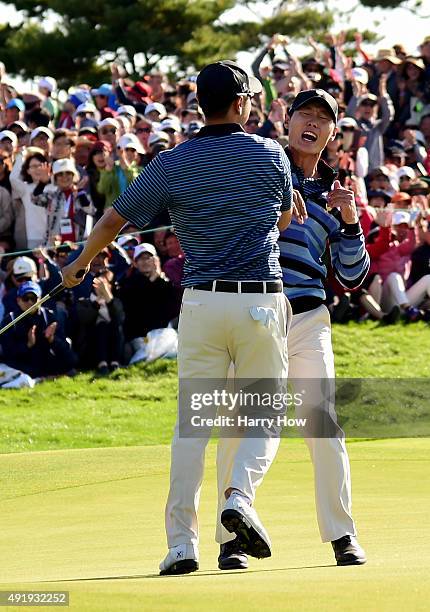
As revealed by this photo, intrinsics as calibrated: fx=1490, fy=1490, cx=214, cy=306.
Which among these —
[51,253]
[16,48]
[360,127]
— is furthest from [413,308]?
[16,48]

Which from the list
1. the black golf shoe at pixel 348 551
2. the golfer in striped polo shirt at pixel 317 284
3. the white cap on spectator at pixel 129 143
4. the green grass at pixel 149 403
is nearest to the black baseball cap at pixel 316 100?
the golfer in striped polo shirt at pixel 317 284

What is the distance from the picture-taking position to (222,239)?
19.2ft

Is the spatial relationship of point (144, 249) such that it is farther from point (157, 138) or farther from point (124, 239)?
point (157, 138)

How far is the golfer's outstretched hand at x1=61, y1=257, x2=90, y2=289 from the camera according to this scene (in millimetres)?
6180

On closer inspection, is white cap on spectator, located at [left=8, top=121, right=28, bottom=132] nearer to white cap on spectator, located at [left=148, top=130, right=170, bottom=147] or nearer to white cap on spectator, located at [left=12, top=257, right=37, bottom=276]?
white cap on spectator, located at [left=148, top=130, right=170, bottom=147]

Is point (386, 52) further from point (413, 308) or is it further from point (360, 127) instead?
point (413, 308)

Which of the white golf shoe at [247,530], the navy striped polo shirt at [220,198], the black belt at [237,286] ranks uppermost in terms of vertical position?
the navy striped polo shirt at [220,198]

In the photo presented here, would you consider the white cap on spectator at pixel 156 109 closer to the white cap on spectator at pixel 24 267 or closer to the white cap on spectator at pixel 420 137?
the white cap on spectator at pixel 420 137

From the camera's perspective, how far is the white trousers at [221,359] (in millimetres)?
5879

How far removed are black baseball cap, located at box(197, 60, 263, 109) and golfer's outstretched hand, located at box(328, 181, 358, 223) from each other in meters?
0.78

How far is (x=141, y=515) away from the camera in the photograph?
7996 mm

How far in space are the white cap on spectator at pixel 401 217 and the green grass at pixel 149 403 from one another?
54.4 inches

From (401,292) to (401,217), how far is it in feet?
3.15

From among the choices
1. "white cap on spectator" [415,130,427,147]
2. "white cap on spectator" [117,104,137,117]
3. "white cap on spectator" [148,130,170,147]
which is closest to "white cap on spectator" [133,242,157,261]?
"white cap on spectator" [148,130,170,147]
